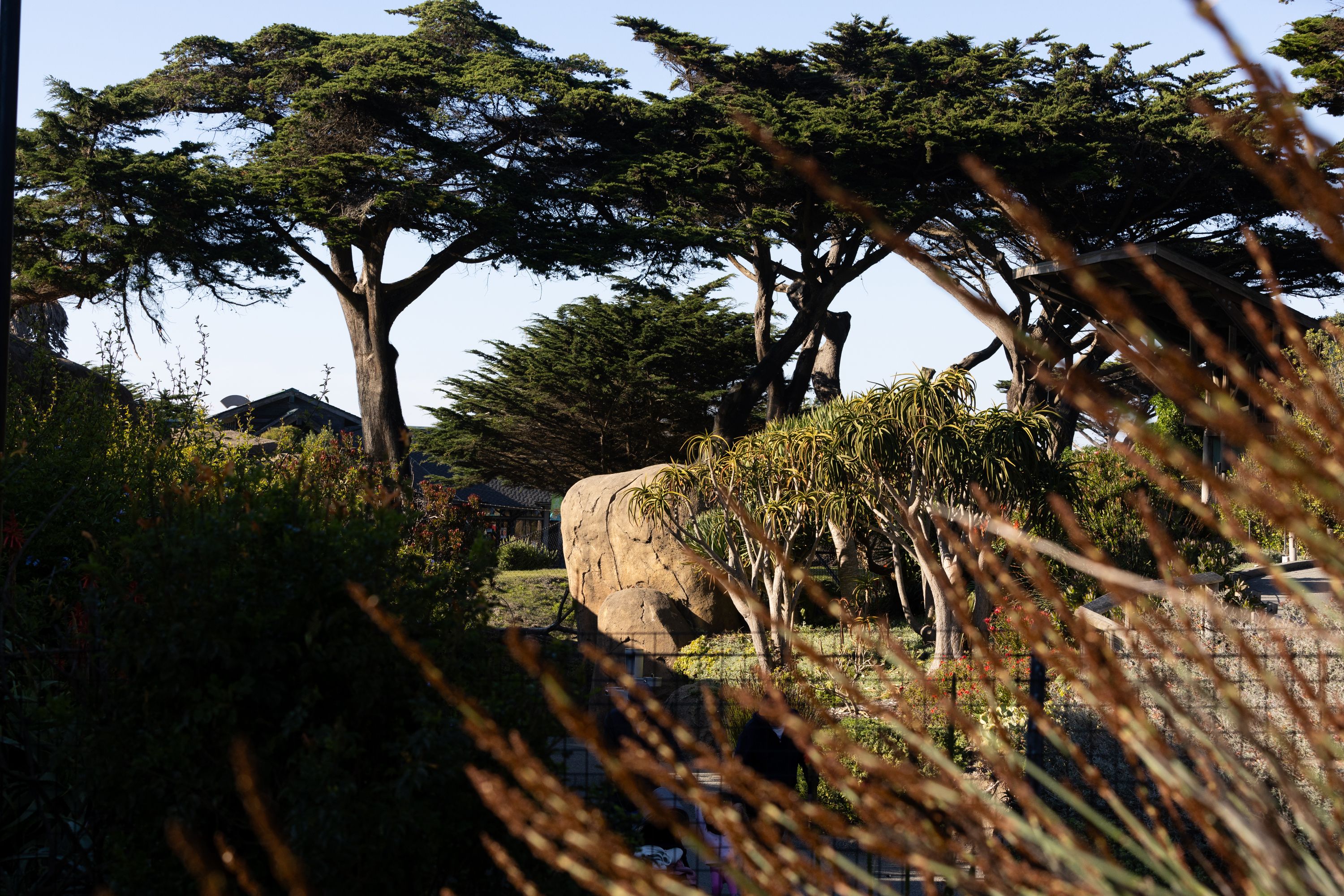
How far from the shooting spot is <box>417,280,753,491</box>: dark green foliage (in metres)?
26.5

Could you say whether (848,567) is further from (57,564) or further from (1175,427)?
(57,564)

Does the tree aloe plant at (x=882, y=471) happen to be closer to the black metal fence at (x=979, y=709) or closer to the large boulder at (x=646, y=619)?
the black metal fence at (x=979, y=709)

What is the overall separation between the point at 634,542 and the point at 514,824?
1439 centimetres

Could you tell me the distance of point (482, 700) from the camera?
356 cm

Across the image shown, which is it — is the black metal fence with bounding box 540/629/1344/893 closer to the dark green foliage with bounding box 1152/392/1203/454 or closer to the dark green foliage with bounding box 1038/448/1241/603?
the dark green foliage with bounding box 1038/448/1241/603

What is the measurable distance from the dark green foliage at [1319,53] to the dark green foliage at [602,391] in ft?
43.6

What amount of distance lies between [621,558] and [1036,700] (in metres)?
11.2

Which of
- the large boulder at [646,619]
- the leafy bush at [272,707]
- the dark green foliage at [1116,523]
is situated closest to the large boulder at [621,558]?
the large boulder at [646,619]

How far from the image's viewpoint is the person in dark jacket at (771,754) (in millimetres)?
5496

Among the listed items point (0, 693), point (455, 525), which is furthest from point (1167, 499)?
point (0, 693)

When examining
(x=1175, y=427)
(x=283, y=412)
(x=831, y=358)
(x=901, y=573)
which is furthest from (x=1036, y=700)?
(x=283, y=412)

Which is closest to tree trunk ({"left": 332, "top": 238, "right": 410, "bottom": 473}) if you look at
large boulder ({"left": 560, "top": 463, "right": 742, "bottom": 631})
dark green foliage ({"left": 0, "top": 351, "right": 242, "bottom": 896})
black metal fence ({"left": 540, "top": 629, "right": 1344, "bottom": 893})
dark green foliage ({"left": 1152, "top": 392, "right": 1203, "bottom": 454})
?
large boulder ({"left": 560, "top": 463, "right": 742, "bottom": 631})

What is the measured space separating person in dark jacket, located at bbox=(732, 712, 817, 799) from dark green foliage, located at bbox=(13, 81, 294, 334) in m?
16.4

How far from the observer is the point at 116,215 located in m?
19.1
